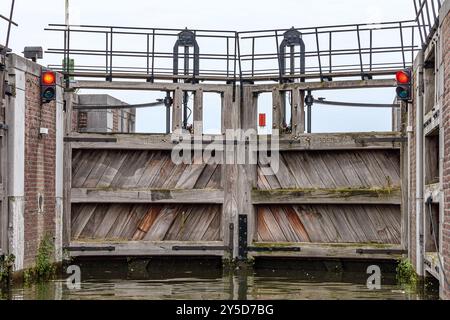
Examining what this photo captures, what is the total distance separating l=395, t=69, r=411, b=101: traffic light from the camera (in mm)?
16562

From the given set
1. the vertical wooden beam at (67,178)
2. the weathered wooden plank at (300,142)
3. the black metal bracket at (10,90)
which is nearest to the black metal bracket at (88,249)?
the vertical wooden beam at (67,178)

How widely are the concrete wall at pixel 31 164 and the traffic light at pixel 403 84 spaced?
6.90 m

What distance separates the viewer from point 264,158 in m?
18.8

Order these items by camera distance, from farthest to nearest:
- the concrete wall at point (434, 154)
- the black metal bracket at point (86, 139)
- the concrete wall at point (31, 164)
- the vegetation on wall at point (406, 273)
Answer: the black metal bracket at point (86, 139)
the vegetation on wall at point (406, 273)
the concrete wall at point (31, 164)
the concrete wall at point (434, 154)

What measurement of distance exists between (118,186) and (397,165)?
5.89 metres

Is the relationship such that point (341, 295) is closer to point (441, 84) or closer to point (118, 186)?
point (441, 84)

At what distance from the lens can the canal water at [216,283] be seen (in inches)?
579

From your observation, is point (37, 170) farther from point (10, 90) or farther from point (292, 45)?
point (292, 45)

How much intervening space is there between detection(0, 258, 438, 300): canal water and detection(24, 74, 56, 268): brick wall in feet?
3.26

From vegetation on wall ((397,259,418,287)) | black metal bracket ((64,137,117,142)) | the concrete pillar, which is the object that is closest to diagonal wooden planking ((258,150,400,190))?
vegetation on wall ((397,259,418,287))

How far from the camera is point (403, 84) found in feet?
54.6

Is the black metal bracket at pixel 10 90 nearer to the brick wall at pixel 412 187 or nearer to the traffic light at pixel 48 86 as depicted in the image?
the traffic light at pixel 48 86

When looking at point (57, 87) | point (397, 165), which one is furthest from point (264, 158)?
point (57, 87)
